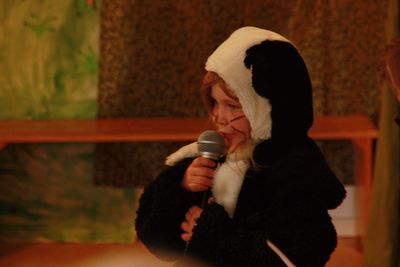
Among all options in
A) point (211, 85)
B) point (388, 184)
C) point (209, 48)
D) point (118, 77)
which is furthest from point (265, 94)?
point (118, 77)

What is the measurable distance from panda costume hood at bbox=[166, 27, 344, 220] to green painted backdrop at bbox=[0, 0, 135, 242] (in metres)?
2.10

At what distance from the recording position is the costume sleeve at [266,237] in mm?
1249

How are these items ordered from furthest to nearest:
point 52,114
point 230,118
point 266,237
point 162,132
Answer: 1. point 52,114
2. point 162,132
3. point 230,118
4. point 266,237

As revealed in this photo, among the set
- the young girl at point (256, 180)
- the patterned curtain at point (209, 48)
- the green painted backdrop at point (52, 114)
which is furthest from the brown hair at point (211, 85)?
the green painted backdrop at point (52, 114)

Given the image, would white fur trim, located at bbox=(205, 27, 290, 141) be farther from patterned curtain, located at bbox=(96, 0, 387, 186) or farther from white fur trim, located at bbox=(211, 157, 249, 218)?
patterned curtain, located at bbox=(96, 0, 387, 186)

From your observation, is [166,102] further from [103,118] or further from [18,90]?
[18,90]

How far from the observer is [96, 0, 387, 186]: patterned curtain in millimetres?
3248

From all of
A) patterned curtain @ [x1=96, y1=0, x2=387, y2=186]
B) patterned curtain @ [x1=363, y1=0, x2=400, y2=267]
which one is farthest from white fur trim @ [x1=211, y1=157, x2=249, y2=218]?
patterned curtain @ [x1=96, y1=0, x2=387, y2=186]

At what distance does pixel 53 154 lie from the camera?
347cm

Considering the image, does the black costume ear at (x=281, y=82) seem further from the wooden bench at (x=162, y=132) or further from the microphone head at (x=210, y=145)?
the wooden bench at (x=162, y=132)

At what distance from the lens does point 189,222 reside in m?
1.41

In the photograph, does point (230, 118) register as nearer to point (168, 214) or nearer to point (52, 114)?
point (168, 214)

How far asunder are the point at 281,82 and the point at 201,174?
9.4 inches

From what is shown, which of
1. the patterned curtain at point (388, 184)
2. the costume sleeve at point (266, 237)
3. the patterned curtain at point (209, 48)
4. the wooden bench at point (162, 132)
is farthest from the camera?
the patterned curtain at point (209, 48)
